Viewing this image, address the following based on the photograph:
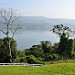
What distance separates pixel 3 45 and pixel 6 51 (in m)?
1.30

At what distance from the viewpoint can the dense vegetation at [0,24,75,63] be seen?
2380 centimetres

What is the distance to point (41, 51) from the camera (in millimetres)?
33625

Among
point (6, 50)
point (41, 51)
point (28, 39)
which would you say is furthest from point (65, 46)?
point (28, 39)

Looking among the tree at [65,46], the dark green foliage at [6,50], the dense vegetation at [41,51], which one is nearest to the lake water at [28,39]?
the dense vegetation at [41,51]

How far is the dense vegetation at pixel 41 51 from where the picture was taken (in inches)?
937

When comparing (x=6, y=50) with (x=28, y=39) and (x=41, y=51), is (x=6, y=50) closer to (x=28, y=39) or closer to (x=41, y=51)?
(x=41, y=51)

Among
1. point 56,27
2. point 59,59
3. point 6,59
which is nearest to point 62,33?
point 56,27

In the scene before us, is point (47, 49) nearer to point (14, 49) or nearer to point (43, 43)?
point (43, 43)

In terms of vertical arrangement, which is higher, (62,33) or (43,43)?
(62,33)

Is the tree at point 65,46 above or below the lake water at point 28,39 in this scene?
above

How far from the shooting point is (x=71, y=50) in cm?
3578

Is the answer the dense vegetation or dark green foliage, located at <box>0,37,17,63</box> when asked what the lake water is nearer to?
the dense vegetation

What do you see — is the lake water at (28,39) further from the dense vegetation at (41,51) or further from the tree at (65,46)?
the tree at (65,46)

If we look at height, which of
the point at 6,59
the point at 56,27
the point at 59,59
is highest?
the point at 56,27
